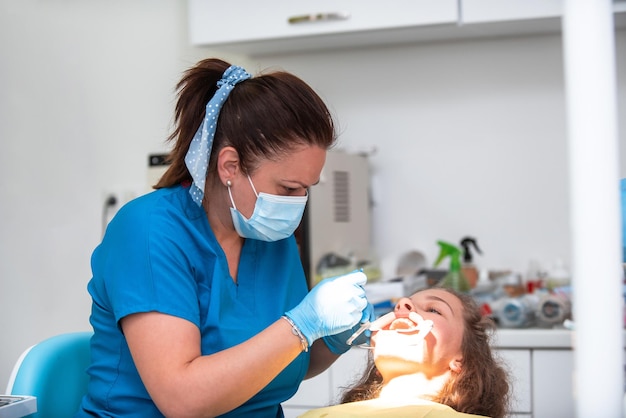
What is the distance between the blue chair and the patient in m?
0.46

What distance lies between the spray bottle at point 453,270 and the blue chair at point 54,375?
3.94ft

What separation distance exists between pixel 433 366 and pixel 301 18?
4.24ft

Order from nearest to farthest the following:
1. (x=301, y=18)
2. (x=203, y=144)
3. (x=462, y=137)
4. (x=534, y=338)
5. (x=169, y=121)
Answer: (x=203, y=144)
(x=534, y=338)
(x=301, y=18)
(x=462, y=137)
(x=169, y=121)

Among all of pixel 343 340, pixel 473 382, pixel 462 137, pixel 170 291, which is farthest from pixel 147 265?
pixel 462 137

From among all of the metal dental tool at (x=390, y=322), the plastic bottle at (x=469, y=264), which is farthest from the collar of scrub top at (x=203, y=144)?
the plastic bottle at (x=469, y=264)

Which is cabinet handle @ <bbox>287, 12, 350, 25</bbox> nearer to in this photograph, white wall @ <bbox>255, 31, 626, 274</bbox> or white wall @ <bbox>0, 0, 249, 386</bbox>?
white wall @ <bbox>255, 31, 626, 274</bbox>

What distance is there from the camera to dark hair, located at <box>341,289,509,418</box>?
146cm

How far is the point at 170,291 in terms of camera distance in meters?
1.16

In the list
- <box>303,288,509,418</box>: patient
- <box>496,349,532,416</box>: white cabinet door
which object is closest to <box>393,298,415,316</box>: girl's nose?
<box>303,288,509,418</box>: patient

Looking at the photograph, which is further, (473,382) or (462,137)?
(462,137)

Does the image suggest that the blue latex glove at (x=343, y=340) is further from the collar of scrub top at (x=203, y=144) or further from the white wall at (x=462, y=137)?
the white wall at (x=462, y=137)

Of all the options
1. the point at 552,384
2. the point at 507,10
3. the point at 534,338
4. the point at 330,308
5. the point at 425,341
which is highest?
the point at 507,10

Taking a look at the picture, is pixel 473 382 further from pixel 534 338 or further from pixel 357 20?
pixel 357 20

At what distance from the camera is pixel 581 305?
569mm
